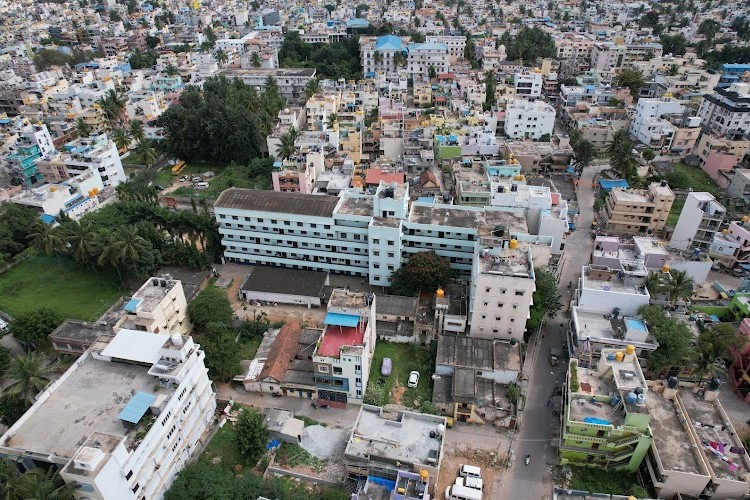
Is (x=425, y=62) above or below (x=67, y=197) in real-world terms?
above

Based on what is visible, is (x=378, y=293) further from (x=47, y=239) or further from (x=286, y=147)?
→ (x=47, y=239)

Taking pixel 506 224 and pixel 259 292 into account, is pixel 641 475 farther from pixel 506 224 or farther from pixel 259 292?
pixel 259 292

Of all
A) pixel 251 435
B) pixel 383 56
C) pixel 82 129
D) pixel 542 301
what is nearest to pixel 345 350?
pixel 251 435

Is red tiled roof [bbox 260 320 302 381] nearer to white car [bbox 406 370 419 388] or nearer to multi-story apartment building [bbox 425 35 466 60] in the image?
white car [bbox 406 370 419 388]

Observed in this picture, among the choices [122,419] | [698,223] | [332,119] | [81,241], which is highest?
[332,119]

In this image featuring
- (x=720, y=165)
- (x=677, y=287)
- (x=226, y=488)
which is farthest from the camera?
(x=720, y=165)

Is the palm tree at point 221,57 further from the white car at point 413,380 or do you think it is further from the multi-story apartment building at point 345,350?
the white car at point 413,380

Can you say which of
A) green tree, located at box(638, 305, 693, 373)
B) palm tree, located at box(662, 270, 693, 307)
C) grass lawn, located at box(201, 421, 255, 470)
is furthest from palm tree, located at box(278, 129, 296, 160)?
green tree, located at box(638, 305, 693, 373)
